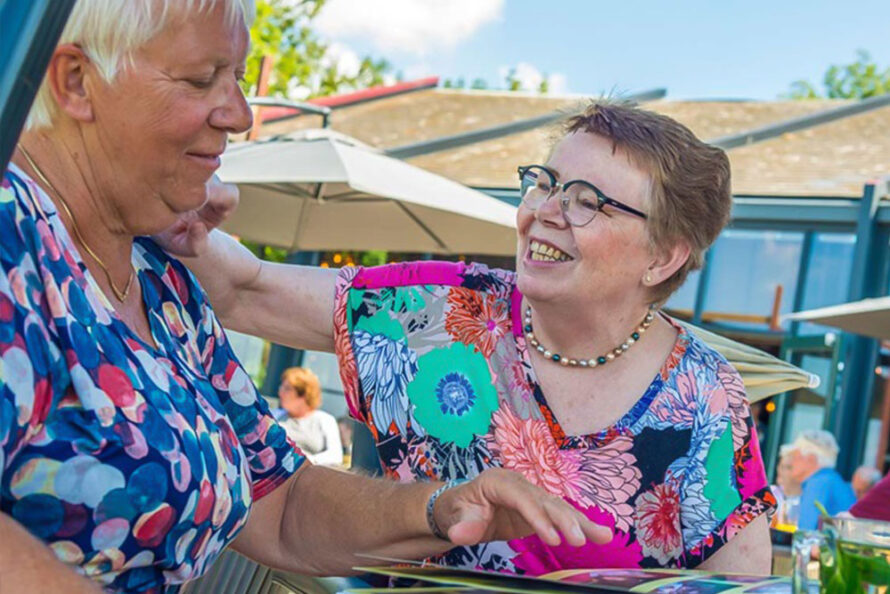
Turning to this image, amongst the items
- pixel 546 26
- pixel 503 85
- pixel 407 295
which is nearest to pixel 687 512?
pixel 407 295

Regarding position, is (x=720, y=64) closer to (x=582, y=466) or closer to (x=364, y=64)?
(x=364, y=64)

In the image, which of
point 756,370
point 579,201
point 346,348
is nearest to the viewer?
point 346,348

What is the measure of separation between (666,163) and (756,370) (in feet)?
2.29

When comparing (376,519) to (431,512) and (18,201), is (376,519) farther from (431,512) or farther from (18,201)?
(18,201)

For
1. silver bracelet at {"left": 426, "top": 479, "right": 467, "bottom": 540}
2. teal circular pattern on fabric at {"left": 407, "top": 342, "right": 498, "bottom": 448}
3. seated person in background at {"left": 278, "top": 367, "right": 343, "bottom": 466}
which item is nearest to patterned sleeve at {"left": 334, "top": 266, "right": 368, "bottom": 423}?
teal circular pattern on fabric at {"left": 407, "top": 342, "right": 498, "bottom": 448}

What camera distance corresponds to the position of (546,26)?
47.2 m

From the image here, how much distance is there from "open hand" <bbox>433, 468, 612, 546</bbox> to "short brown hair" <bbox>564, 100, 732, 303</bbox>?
4.05 feet

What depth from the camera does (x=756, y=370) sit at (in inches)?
122

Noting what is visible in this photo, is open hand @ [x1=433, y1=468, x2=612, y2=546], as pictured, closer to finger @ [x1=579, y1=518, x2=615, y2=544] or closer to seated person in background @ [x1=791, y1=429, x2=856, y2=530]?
finger @ [x1=579, y1=518, x2=615, y2=544]

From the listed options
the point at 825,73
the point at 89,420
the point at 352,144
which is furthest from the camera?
the point at 825,73

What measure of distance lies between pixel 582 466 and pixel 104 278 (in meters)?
1.20

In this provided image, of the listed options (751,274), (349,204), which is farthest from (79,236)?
(751,274)

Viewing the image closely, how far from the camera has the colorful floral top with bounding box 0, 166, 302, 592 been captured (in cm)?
129

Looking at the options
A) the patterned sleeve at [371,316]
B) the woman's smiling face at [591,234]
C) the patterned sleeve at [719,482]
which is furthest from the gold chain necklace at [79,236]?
the patterned sleeve at [719,482]
